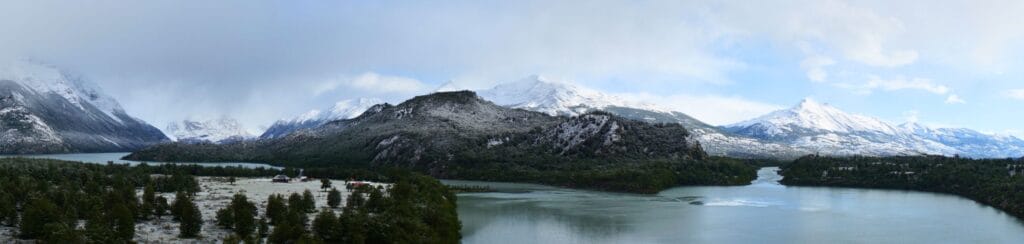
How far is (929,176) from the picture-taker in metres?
164

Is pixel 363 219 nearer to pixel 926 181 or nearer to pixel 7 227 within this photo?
pixel 7 227

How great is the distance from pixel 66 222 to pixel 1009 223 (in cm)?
10662

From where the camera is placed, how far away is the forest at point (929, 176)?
13275 cm

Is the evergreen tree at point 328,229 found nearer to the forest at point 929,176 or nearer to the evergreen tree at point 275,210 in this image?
the evergreen tree at point 275,210

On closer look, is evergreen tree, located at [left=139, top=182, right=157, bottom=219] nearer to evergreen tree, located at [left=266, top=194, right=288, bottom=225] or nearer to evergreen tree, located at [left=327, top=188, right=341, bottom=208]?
evergreen tree, located at [left=266, top=194, right=288, bottom=225]

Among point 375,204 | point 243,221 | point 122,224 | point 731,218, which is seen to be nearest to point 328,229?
point 243,221

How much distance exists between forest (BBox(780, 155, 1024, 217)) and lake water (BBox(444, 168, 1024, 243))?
5489mm

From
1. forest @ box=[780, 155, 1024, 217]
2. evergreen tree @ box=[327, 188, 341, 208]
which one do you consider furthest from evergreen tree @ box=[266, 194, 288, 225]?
forest @ box=[780, 155, 1024, 217]

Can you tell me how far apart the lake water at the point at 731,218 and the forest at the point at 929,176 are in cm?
549

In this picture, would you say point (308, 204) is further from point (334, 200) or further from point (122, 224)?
point (122, 224)

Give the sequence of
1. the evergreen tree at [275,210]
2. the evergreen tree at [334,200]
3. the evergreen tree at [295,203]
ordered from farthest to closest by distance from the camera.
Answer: the evergreen tree at [334,200]
the evergreen tree at [295,203]
the evergreen tree at [275,210]

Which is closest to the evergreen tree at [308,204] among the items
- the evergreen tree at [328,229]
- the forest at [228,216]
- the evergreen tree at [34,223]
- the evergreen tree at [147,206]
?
the forest at [228,216]

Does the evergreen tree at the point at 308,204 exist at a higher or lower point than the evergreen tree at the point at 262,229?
higher

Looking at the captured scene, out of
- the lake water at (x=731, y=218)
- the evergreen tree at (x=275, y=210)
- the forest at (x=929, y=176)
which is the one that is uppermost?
the forest at (x=929, y=176)
